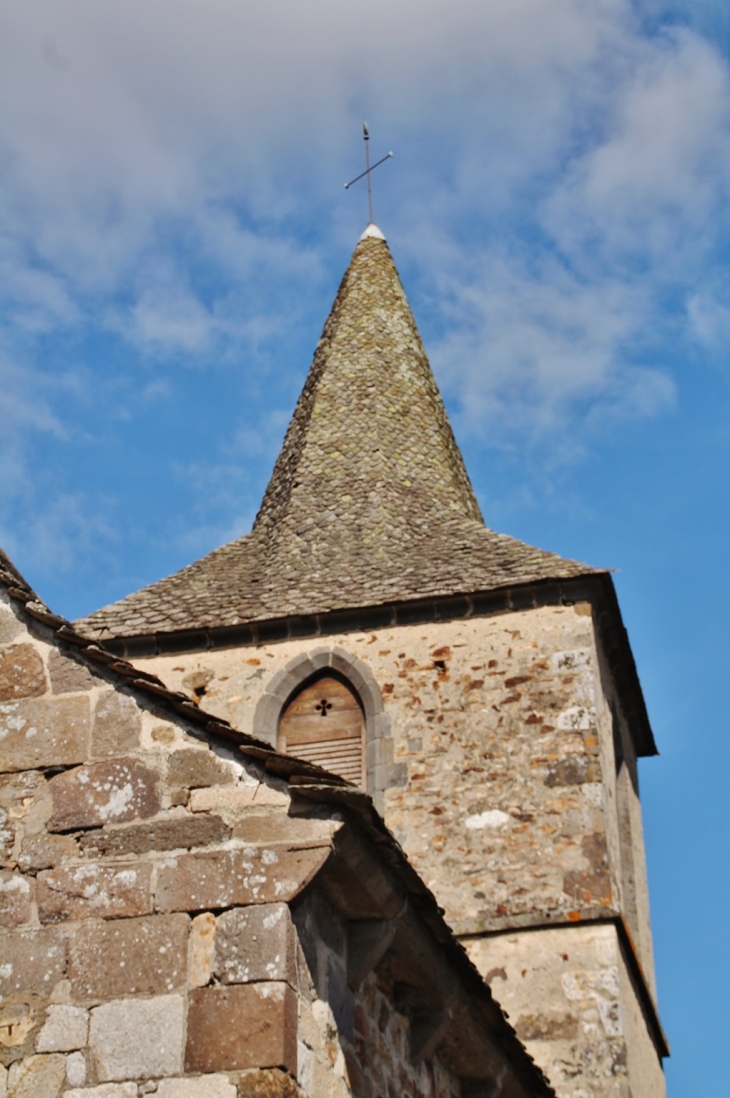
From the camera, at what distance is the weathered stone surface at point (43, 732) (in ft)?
20.8

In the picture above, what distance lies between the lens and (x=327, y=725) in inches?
585

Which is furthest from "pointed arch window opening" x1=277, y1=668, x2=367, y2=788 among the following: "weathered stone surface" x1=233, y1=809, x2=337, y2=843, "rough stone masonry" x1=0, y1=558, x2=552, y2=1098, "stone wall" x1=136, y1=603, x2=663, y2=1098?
"weathered stone surface" x1=233, y1=809, x2=337, y2=843

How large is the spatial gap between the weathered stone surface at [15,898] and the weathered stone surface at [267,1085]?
107cm

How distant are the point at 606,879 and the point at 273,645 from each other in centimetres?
A: 376

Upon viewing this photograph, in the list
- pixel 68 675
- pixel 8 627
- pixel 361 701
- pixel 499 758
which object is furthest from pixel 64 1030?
pixel 361 701

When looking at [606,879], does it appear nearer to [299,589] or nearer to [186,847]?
[299,589]

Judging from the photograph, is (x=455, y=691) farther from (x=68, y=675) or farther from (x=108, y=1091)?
(x=108, y=1091)

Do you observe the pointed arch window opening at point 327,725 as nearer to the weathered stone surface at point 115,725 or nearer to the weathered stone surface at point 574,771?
the weathered stone surface at point 574,771

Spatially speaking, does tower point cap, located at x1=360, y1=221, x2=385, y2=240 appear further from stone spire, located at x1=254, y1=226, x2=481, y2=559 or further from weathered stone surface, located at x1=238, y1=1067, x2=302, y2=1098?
weathered stone surface, located at x1=238, y1=1067, x2=302, y2=1098

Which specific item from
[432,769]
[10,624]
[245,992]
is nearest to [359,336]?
[432,769]

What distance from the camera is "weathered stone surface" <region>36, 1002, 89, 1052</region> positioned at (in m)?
5.72

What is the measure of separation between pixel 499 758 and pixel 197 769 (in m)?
8.12

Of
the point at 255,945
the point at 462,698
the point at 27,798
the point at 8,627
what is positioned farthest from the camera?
the point at 462,698

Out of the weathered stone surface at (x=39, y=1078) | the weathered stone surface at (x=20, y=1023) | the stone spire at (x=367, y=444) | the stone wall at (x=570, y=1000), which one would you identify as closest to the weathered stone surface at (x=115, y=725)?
the weathered stone surface at (x=20, y=1023)
